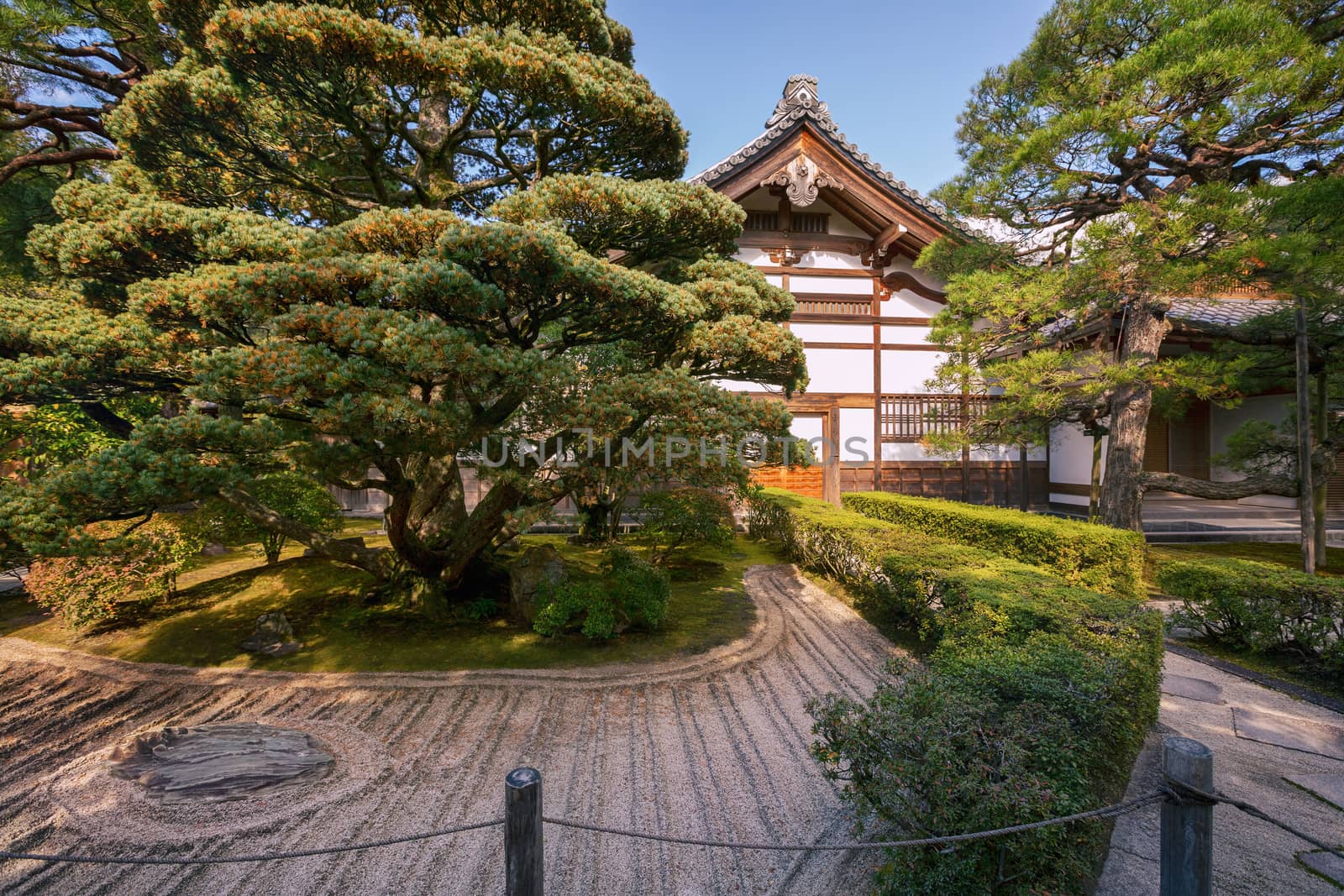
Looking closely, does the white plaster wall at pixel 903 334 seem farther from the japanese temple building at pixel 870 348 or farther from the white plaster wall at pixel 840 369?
the white plaster wall at pixel 840 369

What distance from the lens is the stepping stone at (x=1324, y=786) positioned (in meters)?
3.28

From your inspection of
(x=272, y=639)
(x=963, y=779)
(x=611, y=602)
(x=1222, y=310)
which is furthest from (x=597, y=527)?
(x=1222, y=310)

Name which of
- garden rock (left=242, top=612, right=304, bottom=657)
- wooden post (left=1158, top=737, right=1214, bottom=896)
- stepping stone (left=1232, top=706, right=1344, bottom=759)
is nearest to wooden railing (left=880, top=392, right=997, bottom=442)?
stepping stone (left=1232, top=706, right=1344, bottom=759)

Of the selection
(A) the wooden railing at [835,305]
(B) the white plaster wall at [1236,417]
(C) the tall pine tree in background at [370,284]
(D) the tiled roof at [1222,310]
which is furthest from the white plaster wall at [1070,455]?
(C) the tall pine tree in background at [370,284]

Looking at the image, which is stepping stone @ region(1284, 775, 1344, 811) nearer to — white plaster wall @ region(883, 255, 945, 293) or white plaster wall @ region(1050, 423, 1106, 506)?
white plaster wall @ region(1050, 423, 1106, 506)

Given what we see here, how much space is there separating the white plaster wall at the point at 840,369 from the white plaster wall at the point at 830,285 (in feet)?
4.60

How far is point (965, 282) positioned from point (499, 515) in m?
7.45

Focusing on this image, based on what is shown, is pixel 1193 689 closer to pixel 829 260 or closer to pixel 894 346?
pixel 894 346

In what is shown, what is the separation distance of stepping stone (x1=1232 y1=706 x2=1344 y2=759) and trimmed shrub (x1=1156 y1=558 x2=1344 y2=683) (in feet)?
3.41

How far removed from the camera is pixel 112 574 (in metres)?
5.91

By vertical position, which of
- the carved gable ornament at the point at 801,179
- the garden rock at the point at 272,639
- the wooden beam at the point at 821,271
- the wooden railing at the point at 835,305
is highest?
the carved gable ornament at the point at 801,179

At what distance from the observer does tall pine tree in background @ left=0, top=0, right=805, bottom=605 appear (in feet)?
13.2

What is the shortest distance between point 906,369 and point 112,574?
13991 millimetres

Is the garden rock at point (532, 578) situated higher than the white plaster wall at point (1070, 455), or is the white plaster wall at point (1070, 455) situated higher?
the white plaster wall at point (1070, 455)
